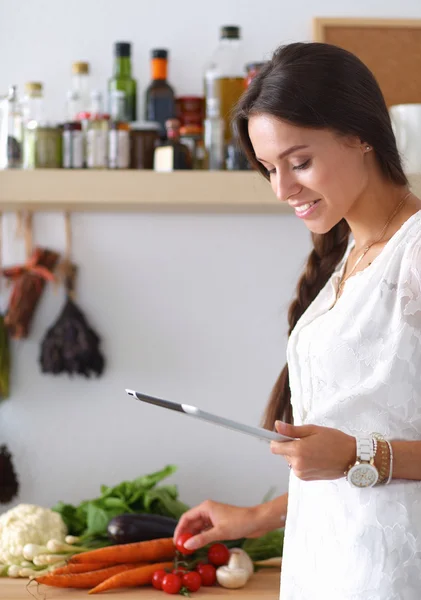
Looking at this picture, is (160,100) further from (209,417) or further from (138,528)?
(209,417)

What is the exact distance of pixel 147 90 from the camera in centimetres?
198

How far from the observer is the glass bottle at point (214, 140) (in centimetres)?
190

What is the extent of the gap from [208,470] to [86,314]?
484mm

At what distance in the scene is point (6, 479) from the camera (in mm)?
1977

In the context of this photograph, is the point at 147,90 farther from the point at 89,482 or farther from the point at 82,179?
the point at 89,482

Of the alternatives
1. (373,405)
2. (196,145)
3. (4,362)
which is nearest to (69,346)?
(4,362)

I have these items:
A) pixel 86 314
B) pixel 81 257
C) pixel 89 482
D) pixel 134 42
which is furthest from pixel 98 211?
pixel 89 482

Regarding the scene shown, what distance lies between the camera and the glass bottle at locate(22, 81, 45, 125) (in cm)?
191

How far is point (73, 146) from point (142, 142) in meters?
0.15

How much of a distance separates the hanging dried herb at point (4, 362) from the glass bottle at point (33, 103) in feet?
1.55

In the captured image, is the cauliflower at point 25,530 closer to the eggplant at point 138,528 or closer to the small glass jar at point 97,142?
the eggplant at point 138,528

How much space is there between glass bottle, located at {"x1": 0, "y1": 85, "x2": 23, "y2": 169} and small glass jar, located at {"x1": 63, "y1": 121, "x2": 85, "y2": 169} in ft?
0.35

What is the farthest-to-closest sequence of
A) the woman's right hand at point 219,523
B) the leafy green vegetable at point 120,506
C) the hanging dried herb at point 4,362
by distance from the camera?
the hanging dried herb at point 4,362, the leafy green vegetable at point 120,506, the woman's right hand at point 219,523

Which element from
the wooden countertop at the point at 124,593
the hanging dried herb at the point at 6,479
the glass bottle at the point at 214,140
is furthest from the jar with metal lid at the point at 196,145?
the wooden countertop at the point at 124,593
